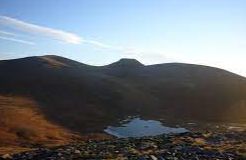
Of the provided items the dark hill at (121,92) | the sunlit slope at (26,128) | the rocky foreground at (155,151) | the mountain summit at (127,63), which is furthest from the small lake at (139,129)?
the mountain summit at (127,63)

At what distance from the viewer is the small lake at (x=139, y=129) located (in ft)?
268

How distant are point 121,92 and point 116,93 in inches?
87.5

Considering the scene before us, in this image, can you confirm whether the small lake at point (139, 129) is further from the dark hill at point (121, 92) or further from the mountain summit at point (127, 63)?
the mountain summit at point (127, 63)

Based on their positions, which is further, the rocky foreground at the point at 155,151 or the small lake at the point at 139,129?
the small lake at the point at 139,129

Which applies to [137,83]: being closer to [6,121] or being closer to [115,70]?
[115,70]

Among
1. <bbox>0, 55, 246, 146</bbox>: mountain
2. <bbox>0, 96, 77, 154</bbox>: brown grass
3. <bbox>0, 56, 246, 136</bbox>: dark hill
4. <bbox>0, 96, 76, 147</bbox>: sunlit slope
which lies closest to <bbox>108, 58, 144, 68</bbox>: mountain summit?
<bbox>0, 55, 246, 146</bbox>: mountain

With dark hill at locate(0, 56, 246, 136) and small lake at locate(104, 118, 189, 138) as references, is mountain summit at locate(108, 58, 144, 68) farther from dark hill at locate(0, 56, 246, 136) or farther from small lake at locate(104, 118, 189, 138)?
small lake at locate(104, 118, 189, 138)

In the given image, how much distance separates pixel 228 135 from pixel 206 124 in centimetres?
4550

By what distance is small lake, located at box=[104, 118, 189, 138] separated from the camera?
81812 mm

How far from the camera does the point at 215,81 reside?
142m

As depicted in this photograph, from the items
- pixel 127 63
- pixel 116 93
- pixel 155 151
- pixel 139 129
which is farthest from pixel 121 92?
pixel 155 151

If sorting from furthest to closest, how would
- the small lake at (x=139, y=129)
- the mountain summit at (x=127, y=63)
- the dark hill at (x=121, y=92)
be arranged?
the mountain summit at (x=127, y=63) → the dark hill at (x=121, y=92) → the small lake at (x=139, y=129)

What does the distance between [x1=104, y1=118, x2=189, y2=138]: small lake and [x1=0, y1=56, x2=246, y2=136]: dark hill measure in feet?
13.5

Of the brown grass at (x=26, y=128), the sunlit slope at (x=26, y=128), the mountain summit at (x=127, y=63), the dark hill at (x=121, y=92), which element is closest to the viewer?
the brown grass at (x=26, y=128)
